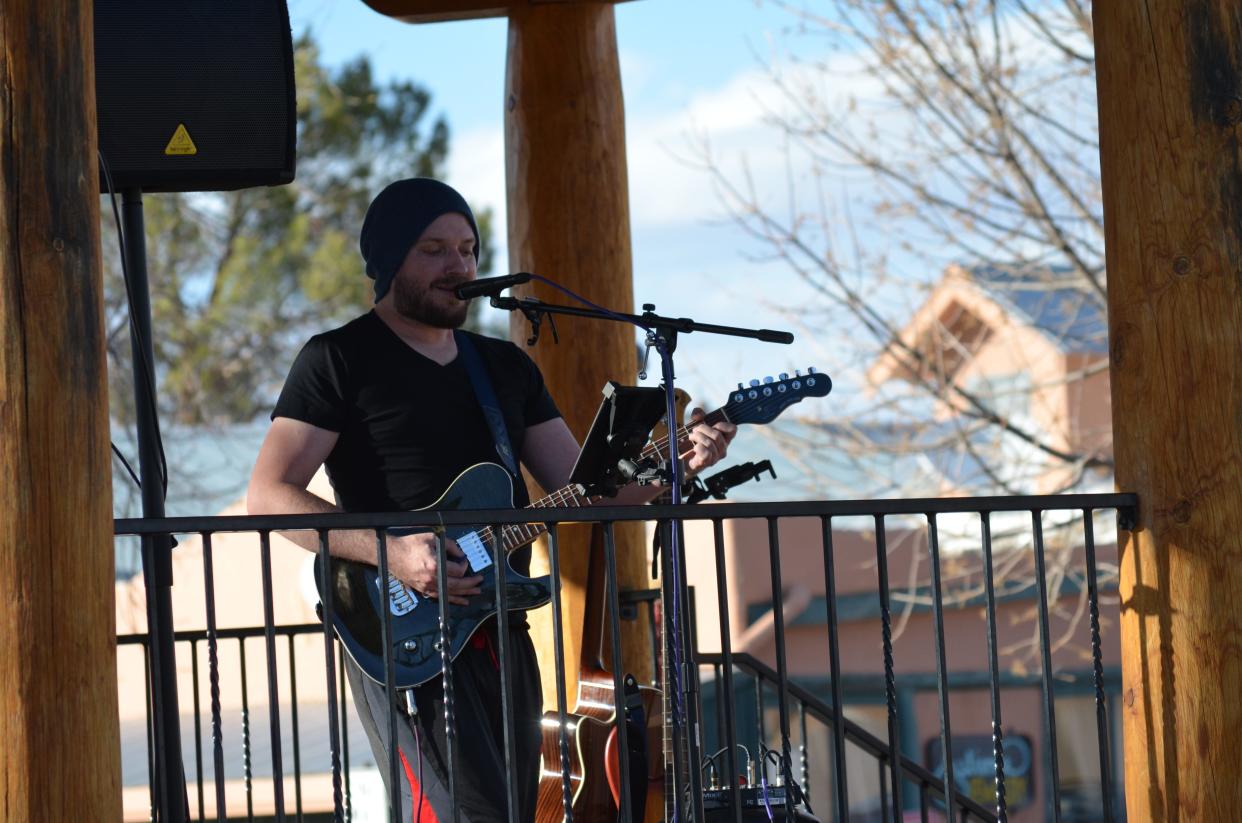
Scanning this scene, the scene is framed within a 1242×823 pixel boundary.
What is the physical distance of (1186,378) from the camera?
334 centimetres

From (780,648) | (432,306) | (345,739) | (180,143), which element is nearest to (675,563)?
(780,648)

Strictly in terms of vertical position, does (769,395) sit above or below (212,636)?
above

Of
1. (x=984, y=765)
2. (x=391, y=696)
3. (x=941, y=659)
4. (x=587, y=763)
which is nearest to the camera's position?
(x=391, y=696)

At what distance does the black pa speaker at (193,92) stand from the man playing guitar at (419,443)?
0.35 metres

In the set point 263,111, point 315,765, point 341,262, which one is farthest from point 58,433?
point 341,262

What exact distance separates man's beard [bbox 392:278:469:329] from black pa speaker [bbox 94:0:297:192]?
46cm

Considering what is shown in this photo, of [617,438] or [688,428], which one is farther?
[688,428]

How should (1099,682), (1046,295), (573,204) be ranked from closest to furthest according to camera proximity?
(1099,682) → (573,204) → (1046,295)

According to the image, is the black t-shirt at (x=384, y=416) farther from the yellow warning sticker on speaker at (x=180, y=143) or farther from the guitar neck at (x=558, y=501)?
the yellow warning sticker on speaker at (x=180, y=143)

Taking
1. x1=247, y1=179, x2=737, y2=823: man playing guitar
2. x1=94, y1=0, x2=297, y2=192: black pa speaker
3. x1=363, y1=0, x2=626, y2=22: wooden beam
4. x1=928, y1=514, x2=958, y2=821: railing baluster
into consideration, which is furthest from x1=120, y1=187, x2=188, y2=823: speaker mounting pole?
x1=363, y1=0, x2=626, y2=22: wooden beam

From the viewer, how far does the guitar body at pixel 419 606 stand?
3562 mm

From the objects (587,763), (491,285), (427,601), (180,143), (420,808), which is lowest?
(587,763)

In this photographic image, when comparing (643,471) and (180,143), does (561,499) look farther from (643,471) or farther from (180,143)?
(180,143)

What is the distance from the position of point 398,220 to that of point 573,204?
1.41m
